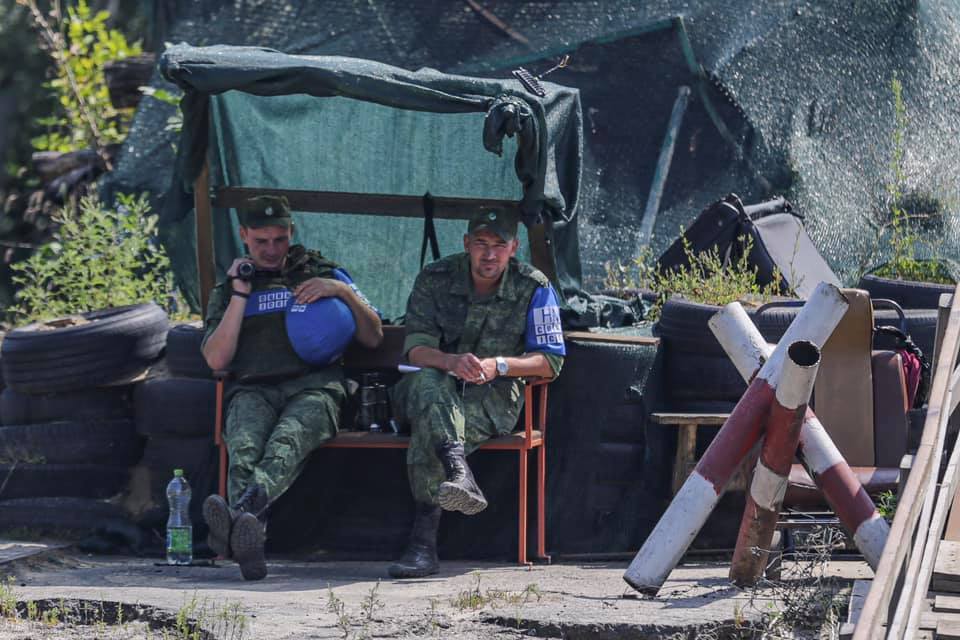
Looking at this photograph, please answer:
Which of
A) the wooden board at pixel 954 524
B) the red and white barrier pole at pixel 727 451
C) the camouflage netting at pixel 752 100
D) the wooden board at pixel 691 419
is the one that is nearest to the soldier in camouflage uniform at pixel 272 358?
the wooden board at pixel 691 419

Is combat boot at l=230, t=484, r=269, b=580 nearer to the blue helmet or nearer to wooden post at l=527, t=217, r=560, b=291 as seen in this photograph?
the blue helmet

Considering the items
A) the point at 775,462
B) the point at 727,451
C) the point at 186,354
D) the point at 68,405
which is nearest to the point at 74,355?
the point at 68,405

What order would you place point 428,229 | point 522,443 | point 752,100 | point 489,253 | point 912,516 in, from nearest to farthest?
point 912,516, point 522,443, point 489,253, point 428,229, point 752,100

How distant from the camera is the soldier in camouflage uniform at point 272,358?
21.4ft

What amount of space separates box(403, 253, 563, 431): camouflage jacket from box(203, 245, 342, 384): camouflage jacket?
0.47 m

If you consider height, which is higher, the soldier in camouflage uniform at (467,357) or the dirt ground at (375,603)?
the soldier in camouflage uniform at (467,357)

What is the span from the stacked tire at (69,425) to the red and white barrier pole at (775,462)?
3.21 metres

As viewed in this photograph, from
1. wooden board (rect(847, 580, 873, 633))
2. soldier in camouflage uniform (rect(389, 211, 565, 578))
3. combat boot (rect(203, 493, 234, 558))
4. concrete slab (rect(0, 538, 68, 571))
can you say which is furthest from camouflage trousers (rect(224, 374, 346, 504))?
wooden board (rect(847, 580, 873, 633))

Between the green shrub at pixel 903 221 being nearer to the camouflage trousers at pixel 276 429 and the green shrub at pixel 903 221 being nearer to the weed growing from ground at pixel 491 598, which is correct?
the camouflage trousers at pixel 276 429

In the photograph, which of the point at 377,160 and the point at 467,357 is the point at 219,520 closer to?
the point at 467,357

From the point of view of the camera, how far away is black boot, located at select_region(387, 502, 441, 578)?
6395 mm

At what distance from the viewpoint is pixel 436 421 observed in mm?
6523

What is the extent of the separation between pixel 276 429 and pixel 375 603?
136 cm

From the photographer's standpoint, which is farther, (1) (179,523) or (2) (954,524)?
(1) (179,523)
